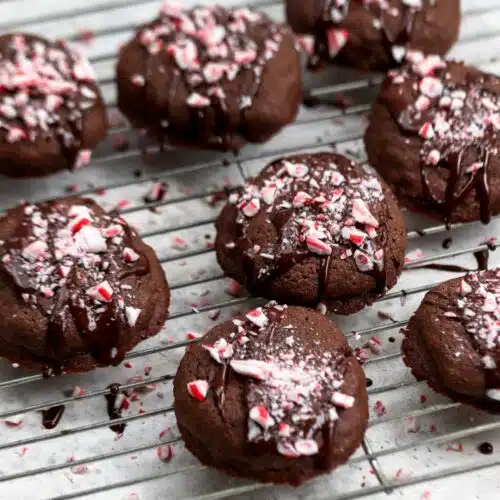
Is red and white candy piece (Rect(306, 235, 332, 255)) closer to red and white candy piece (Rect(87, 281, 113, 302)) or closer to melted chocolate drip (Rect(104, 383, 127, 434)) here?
red and white candy piece (Rect(87, 281, 113, 302))

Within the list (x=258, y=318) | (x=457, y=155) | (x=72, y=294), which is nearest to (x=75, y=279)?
(x=72, y=294)

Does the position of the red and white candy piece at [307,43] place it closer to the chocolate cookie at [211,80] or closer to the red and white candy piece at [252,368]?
the chocolate cookie at [211,80]

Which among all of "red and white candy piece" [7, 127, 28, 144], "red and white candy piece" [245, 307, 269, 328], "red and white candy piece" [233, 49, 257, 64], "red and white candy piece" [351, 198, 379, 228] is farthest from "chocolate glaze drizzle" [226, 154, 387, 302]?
"red and white candy piece" [7, 127, 28, 144]

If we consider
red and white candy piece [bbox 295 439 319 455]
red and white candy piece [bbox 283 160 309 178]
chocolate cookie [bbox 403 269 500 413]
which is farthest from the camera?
red and white candy piece [bbox 283 160 309 178]

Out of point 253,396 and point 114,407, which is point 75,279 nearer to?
point 114,407

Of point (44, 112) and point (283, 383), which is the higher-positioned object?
point (44, 112)

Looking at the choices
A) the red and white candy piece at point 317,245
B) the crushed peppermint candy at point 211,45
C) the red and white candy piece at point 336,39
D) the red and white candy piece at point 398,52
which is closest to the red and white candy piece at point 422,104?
the red and white candy piece at point 398,52

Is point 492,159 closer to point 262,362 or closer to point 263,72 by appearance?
point 263,72
